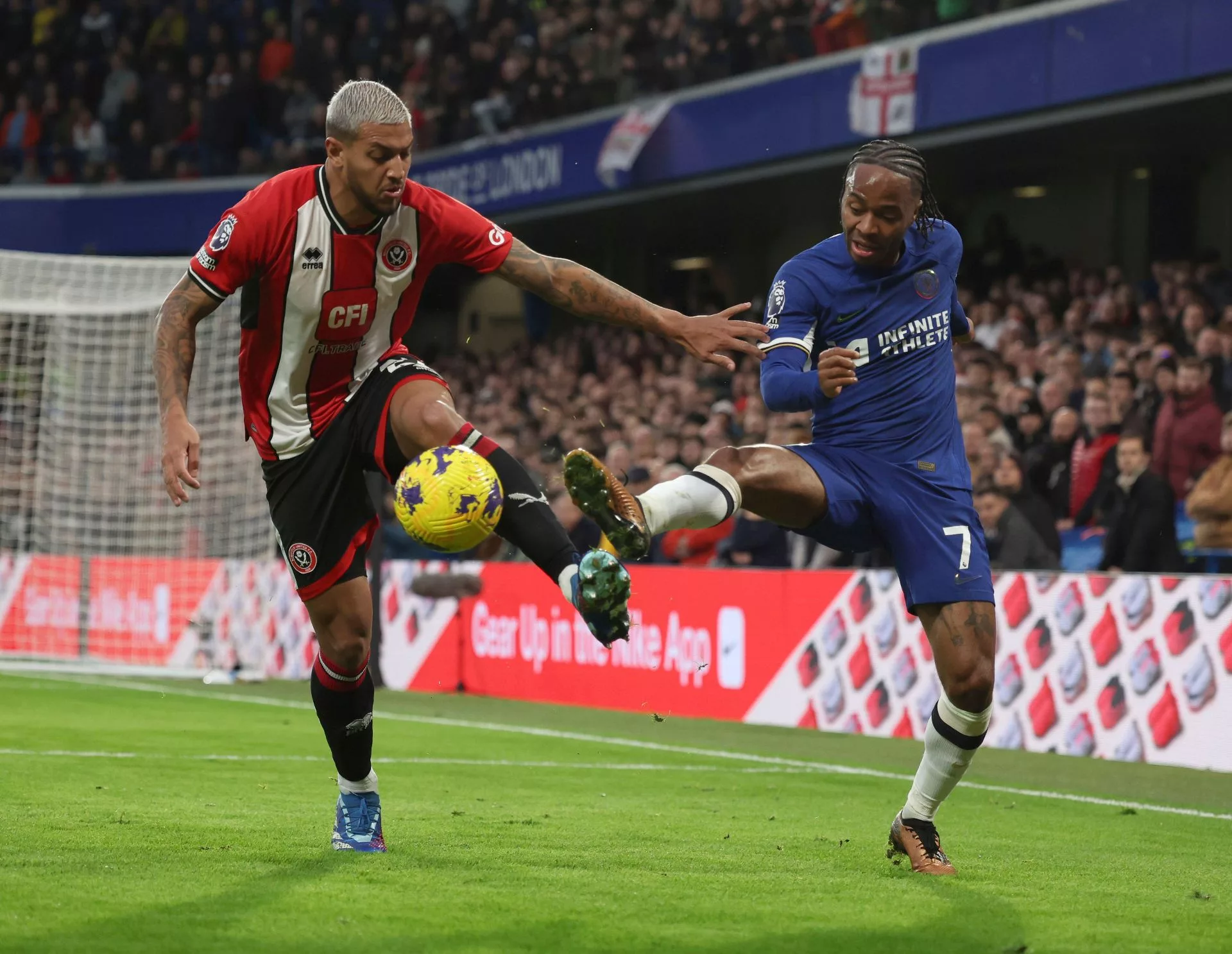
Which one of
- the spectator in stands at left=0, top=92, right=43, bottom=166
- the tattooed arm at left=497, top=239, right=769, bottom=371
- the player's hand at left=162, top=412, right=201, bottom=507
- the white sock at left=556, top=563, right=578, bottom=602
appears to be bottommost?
the white sock at left=556, top=563, right=578, bottom=602

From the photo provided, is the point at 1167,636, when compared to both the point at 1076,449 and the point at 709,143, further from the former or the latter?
the point at 709,143

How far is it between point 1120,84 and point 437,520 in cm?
1165

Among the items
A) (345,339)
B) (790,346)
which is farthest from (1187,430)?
(345,339)

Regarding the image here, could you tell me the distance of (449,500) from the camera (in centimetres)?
474

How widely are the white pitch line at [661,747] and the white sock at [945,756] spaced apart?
2538 millimetres

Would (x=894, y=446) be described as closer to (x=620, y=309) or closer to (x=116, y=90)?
(x=620, y=309)

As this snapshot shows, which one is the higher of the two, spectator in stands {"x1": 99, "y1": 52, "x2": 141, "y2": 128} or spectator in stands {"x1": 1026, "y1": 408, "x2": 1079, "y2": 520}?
spectator in stands {"x1": 99, "y1": 52, "x2": 141, "y2": 128}

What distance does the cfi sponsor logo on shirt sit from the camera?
533 cm

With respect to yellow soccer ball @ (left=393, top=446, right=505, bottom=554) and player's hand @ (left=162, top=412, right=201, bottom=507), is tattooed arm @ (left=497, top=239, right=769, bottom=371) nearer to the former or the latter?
yellow soccer ball @ (left=393, top=446, right=505, bottom=554)

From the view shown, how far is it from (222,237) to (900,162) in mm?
2094

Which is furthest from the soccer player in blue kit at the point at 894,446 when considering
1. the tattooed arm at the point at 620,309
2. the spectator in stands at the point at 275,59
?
the spectator in stands at the point at 275,59

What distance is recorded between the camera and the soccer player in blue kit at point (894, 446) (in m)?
5.46

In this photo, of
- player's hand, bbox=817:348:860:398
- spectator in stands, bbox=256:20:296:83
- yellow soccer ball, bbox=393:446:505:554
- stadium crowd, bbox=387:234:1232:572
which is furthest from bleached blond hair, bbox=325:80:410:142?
spectator in stands, bbox=256:20:296:83

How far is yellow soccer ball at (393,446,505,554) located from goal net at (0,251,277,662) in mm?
11675
